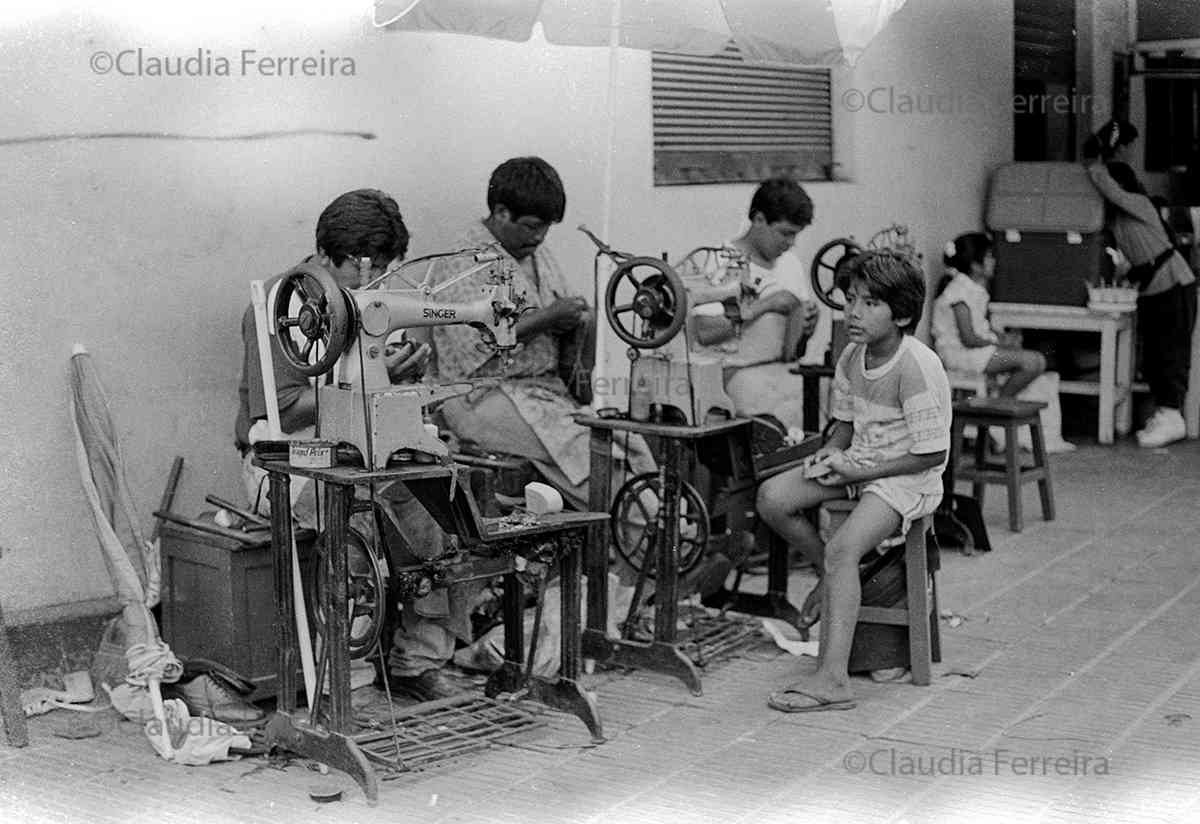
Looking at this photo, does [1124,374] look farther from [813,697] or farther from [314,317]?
[314,317]

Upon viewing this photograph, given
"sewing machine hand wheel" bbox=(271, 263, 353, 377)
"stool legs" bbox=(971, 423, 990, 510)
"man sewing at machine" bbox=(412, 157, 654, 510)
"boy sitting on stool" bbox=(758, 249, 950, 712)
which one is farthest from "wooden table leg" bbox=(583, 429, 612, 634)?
"stool legs" bbox=(971, 423, 990, 510)

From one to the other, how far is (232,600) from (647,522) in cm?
134

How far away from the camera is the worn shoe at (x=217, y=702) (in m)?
4.72

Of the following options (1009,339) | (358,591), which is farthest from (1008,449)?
(358,591)

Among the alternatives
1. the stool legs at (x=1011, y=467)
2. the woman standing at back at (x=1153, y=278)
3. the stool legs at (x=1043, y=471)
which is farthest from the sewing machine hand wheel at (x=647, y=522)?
the woman standing at back at (x=1153, y=278)

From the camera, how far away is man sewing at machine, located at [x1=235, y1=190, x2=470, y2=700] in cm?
473

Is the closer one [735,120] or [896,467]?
[896,467]

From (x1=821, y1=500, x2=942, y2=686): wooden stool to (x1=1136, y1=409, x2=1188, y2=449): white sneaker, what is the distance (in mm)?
4489

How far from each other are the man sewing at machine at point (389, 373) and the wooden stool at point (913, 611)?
1193 mm

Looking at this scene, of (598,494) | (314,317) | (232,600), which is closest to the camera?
(314,317)

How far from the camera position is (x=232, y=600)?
4734 mm

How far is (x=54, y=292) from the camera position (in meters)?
4.89

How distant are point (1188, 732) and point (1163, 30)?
251 inches

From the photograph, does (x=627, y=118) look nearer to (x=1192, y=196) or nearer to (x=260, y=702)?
(x=260, y=702)
